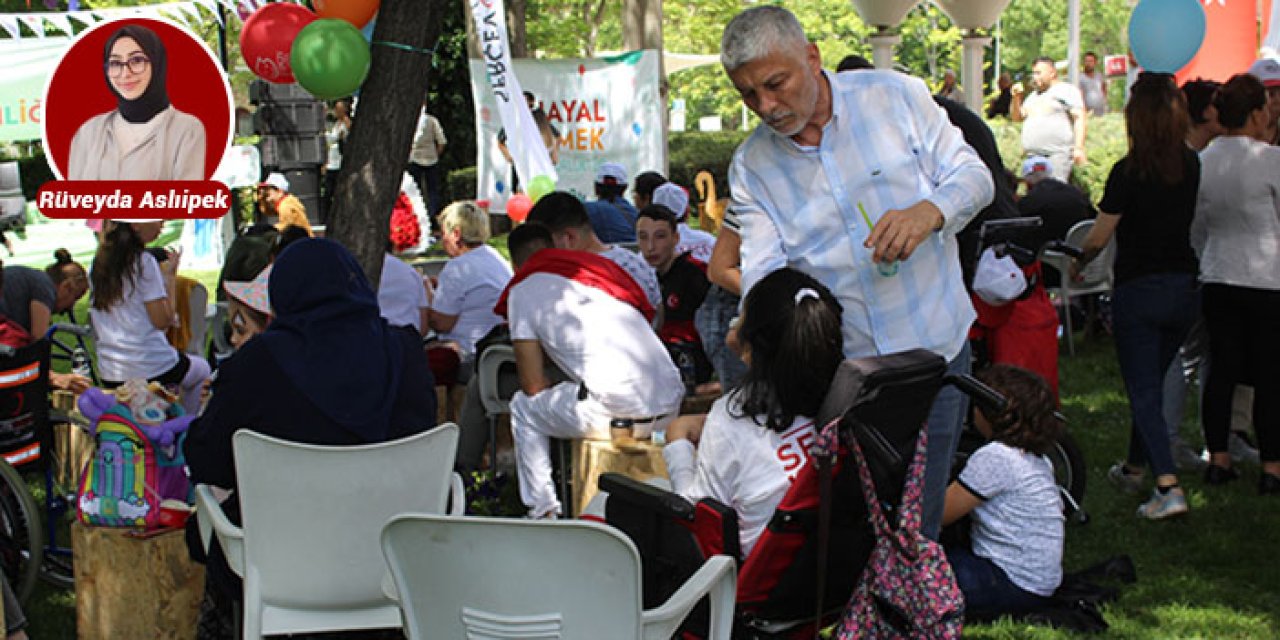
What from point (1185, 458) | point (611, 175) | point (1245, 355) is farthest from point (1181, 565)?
point (611, 175)

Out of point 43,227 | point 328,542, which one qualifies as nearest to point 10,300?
point 328,542

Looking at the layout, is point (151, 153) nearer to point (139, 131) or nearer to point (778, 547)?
point (139, 131)

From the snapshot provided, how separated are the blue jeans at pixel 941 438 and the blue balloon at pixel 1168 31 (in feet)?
27.5

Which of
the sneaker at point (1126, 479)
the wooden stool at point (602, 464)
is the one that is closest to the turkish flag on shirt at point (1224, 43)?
the sneaker at point (1126, 479)

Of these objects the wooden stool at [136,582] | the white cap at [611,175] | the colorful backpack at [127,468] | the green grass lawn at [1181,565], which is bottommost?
the green grass lawn at [1181,565]

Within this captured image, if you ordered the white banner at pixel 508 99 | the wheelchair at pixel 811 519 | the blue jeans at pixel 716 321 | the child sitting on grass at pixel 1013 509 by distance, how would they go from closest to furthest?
the wheelchair at pixel 811 519, the child sitting on grass at pixel 1013 509, the blue jeans at pixel 716 321, the white banner at pixel 508 99

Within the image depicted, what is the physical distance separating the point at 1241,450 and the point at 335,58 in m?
4.81

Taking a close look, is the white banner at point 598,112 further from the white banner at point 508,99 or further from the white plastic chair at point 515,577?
the white plastic chair at point 515,577

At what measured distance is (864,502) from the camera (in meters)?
3.35

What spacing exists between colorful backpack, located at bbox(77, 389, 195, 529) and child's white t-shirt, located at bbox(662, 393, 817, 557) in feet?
6.55

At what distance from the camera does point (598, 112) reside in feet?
48.1

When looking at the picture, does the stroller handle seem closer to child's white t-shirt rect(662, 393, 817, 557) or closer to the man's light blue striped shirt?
the man's light blue striped shirt

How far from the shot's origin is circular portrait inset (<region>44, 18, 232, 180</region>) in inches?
256

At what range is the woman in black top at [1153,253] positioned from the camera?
19.7 ft
